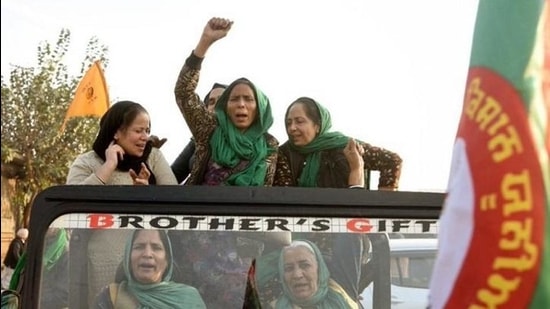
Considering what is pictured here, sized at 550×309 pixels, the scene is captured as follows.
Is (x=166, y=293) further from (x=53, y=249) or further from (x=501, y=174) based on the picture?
(x=501, y=174)

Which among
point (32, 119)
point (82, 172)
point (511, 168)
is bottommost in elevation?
point (511, 168)

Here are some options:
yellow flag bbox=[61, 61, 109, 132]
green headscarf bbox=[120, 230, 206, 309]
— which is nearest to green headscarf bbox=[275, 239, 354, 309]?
green headscarf bbox=[120, 230, 206, 309]

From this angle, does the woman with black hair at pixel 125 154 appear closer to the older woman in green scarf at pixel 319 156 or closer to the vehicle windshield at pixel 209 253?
the older woman in green scarf at pixel 319 156

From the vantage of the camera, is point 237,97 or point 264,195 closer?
point 264,195

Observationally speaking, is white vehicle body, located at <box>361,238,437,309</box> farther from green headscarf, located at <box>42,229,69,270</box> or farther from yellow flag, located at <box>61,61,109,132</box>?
yellow flag, located at <box>61,61,109,132</box>

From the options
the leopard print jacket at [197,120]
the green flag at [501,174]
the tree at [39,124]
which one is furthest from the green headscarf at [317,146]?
the tree at [39,124]

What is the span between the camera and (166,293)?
7.97 feet

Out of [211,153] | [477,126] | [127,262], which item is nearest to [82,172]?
[211,153]

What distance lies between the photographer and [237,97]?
3.45 m

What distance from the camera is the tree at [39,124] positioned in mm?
22609

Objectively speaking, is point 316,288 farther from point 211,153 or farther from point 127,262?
point 211,153

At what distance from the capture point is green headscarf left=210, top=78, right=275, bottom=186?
321 centimetres

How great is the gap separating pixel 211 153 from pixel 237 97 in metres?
0.25

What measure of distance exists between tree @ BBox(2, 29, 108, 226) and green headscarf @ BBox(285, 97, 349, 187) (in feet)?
63.4
